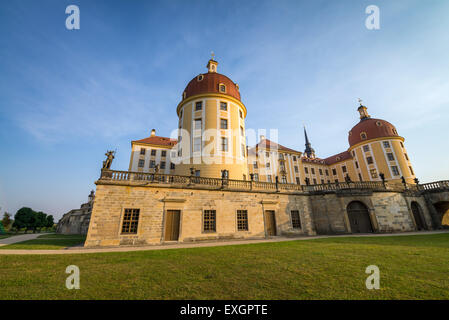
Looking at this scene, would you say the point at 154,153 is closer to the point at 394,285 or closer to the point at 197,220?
the point at 197,220

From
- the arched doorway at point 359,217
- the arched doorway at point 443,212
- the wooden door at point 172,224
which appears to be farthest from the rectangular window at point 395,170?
the wooden door at point 172,224

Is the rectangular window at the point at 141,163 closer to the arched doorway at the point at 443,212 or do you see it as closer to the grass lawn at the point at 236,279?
the grass lawn at the point at 236,279

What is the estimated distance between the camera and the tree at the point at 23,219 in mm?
52500

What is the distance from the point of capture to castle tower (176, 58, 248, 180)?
73.3ft

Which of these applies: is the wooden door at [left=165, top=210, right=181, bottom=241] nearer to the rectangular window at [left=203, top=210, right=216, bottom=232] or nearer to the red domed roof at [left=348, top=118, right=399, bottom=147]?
the rectangular window at [left=203, top=210, right=216, bottom=232]

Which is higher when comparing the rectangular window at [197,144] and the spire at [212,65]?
the spire at [212,65]

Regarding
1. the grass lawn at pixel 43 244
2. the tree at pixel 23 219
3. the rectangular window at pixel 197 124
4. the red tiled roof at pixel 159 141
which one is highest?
the red tiled roof at pixel 159 141

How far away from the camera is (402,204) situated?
2145cm

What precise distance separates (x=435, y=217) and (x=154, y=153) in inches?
1902

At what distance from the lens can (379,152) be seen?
131ft

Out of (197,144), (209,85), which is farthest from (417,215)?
(209,85)

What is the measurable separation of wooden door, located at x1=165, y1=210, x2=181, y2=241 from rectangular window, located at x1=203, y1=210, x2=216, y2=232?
237 centimetres

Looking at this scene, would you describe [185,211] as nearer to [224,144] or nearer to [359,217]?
[224,144]

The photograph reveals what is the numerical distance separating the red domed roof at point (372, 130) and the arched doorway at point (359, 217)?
95.6 feet
